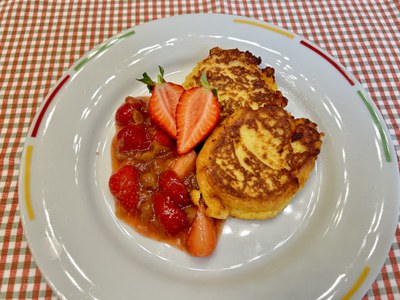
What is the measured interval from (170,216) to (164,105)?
596 millimetres

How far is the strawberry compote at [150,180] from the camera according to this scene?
Result: 1711mm

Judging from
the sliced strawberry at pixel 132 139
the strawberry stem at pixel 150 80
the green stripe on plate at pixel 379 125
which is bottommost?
the sliced strawberry at pixel 132 139

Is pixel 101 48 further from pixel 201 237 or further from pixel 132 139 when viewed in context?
pixel 201 237

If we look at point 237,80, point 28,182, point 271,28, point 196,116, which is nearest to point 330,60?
point 271,28

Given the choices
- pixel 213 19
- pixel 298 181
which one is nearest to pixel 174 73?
pixel 213 19

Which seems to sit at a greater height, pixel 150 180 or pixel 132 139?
pixel 132 139

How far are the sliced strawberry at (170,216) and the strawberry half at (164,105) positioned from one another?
1.22 feet

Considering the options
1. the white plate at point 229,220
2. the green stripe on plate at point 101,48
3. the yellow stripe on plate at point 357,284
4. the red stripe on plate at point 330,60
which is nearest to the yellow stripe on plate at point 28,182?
the white plate at point 229,220

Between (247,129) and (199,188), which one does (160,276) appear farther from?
(247,129)

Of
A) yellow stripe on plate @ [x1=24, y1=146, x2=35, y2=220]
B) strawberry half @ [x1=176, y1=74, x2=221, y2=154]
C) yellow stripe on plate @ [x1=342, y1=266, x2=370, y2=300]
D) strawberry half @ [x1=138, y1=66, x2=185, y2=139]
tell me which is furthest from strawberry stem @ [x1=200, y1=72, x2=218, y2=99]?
yellow stripe on plate @ [x1=342, y1=266, x2=370, y2=300]

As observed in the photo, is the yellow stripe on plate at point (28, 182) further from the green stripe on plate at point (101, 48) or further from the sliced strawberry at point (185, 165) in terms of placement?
the sliced strawberry at point (185, 165)

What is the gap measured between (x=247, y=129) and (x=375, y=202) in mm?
702

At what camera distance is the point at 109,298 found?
4.87 feet

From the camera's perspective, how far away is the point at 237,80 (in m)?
1.99
